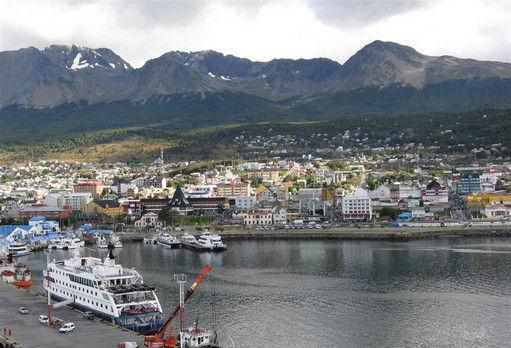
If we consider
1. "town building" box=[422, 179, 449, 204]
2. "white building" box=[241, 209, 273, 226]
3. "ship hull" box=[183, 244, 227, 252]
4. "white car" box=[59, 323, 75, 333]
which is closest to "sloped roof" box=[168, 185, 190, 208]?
"white building" box=[241, 209, 273, 226]

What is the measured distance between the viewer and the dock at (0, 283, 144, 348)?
19.4 m

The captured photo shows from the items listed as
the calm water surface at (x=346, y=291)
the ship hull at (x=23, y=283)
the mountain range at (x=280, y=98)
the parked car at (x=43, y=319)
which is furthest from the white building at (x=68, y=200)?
the mountain range at (x=280, y=98)

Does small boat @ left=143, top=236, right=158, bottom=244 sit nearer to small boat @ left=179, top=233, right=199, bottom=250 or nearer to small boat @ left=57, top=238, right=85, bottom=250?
small boat @ left=179, top=233, right=199, bottom=250

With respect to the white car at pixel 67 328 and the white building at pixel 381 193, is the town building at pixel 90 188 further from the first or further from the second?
the white car at pixel 67 328

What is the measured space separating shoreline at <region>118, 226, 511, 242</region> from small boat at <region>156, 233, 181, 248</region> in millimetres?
3963

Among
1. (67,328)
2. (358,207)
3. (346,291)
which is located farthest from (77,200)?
(67,328)

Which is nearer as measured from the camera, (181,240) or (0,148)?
(181,240)

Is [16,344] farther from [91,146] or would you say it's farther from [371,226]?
[91,146]

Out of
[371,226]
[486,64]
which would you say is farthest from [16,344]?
[486,64]

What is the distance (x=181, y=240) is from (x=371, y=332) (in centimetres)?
2510

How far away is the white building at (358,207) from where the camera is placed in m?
56.5

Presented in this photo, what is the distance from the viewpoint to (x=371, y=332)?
23250 millimetres

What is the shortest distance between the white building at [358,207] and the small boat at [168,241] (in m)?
14.9

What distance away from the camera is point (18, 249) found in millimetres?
44594
